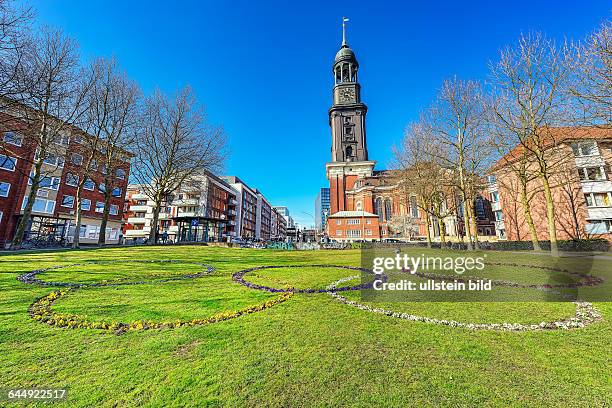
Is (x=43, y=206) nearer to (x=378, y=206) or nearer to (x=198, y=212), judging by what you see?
(x=198, y=212)

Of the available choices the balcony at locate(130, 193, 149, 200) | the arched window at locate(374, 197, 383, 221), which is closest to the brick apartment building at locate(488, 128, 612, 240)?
the arched window at locate(374, 197, 383, 221)

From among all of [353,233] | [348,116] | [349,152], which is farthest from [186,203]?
[348,116]

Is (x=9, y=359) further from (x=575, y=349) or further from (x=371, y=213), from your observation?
(x=371, y=213)

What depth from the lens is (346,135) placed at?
69750 mm

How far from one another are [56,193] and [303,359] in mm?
46184

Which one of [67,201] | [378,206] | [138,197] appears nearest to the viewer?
[67,201]

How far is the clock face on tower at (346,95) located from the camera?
226 ft

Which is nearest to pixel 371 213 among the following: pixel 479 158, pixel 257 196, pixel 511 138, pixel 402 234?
pixel 402 234

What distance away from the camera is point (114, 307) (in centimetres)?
541

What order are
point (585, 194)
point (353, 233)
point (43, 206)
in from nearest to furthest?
point (585, 194) → point (43, 206) → point (353, 233)

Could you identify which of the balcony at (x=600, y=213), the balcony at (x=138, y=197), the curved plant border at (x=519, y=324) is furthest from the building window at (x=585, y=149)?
the balcony at (x=138, y=197)

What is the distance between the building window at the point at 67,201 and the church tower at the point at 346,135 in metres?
51.3

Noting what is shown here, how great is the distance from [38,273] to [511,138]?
1199 inches

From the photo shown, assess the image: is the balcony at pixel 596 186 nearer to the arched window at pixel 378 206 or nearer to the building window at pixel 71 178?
the arched window at pixel 378 206
